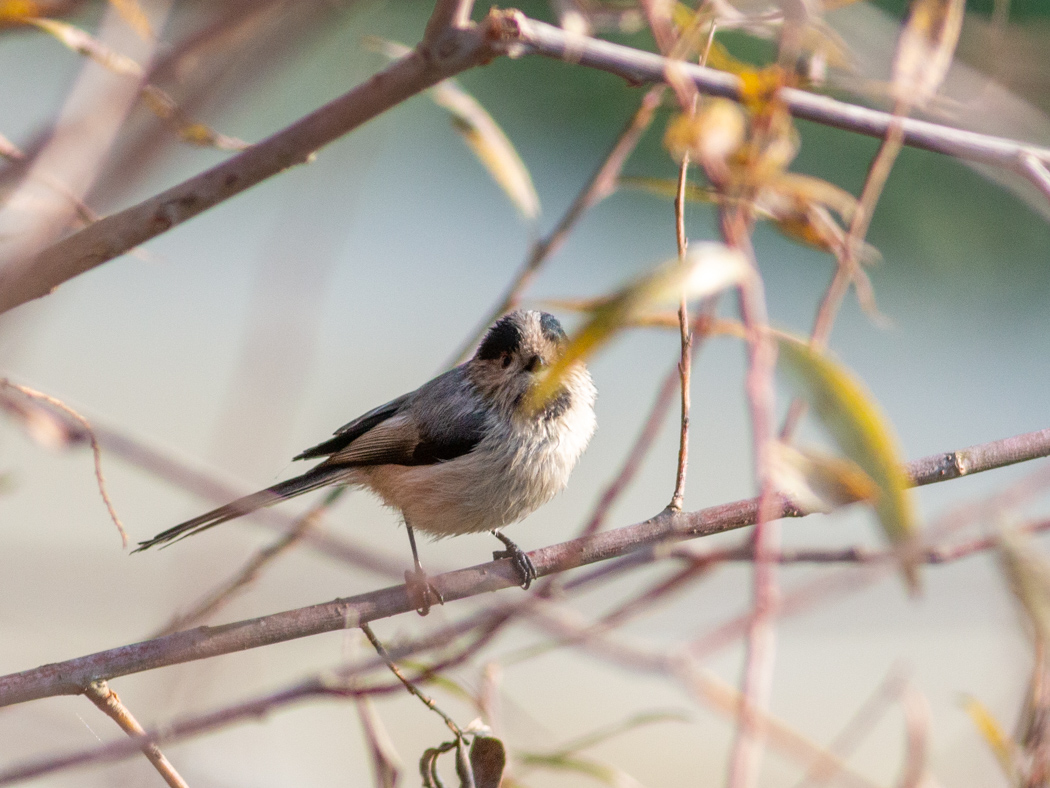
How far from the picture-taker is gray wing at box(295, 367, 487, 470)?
6.05 feet

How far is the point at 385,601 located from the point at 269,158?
0.57 m

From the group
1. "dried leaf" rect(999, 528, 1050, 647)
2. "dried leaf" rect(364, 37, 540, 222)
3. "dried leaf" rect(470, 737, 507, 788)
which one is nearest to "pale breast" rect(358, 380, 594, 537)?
"dried leaf" rect(364, 37, 540, 222)

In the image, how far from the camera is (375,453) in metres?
1.85

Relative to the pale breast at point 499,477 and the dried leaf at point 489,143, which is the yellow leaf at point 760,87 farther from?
the pale breast at point 499,477

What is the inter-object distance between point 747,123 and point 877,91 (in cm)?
17

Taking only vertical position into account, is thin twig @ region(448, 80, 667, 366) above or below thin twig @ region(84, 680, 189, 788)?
above

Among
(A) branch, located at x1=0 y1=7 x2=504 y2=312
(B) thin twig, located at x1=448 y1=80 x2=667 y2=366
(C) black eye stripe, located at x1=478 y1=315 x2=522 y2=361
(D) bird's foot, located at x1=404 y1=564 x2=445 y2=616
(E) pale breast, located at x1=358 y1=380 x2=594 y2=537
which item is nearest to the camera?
(A) branch, located at x1=0 y1=7 x2=504 y2=312

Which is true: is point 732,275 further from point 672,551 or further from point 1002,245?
point 1002,245

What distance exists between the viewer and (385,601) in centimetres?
105

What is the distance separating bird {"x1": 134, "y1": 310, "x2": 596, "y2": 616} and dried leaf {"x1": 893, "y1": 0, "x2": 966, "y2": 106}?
895 millimetres

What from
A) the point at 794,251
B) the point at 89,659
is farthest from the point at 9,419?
the point at 794,251

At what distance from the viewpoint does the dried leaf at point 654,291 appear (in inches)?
18.6

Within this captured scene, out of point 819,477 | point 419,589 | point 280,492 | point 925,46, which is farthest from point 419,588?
point 280,492

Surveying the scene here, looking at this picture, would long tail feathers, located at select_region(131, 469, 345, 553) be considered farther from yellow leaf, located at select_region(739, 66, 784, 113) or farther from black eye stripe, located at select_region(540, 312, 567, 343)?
yellow leaf, located at select_region(739, 66, 784, 113)
